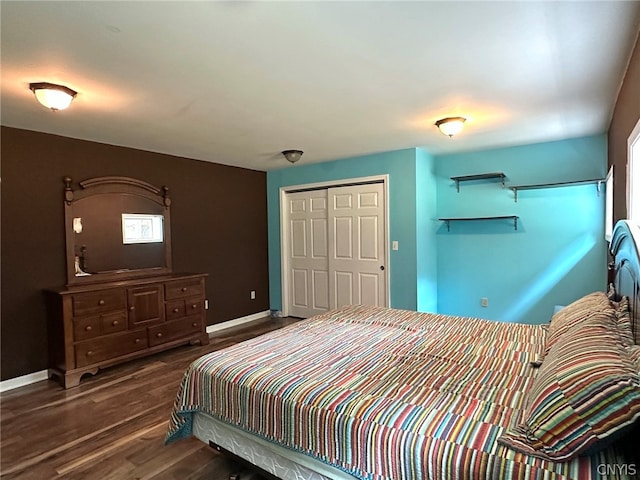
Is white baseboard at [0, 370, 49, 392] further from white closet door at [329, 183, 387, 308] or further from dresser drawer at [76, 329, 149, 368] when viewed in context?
white closet door at [329, 183, 387, 308]

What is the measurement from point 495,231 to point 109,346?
14.7 feet

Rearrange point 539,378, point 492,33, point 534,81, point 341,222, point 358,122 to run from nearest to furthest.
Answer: point 539,378, point 492,33, point 534,81, point 358,122, point 341,222

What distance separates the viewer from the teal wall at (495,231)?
3953 millimetres

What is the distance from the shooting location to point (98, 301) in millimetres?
3393

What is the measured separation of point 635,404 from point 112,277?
4.25 metres

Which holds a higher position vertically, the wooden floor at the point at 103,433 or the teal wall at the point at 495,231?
the teal wall at the point at 495,231

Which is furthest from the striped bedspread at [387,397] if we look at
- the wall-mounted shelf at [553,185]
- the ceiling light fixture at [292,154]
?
the ceiling light fixture at [292,154]

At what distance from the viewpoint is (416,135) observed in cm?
375

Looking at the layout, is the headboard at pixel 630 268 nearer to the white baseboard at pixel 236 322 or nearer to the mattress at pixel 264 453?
the mattress at pixel 264 453

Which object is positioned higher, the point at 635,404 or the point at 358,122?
the point at 358,122

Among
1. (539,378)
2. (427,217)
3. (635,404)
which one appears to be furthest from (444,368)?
(427,217)

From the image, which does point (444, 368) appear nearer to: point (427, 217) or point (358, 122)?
point (358, 122)

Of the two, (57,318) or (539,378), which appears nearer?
(539,378)

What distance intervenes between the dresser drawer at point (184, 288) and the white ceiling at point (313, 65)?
1639 mm
